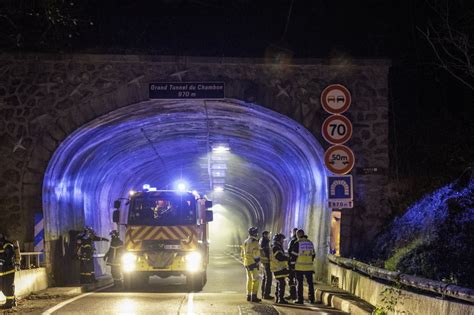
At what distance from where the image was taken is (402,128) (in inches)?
869

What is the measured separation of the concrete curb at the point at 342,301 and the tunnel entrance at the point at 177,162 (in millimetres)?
3703

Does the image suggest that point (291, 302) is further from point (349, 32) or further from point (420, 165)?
point (349, 32)

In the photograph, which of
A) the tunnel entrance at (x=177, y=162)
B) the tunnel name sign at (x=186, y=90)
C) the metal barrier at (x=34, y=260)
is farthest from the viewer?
the tunnel entrance at (x=177, y=162)

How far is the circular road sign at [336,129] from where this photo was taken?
1867 cm

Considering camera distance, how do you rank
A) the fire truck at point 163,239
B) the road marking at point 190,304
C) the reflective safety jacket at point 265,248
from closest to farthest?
1. the road marking at point 190,304
2. the reflective safety jacket at point 265,248
3. the fire truck at point 163,239

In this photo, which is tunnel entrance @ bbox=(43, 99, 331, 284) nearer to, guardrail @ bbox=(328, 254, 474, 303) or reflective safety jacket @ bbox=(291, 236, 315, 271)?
reflective safety jacket @ bbox=(291, 236, 315, 271)

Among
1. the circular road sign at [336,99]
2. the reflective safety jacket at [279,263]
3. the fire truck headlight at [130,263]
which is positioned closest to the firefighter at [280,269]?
the reflective safety jacket at [279,263]

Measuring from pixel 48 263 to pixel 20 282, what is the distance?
3.46 meters

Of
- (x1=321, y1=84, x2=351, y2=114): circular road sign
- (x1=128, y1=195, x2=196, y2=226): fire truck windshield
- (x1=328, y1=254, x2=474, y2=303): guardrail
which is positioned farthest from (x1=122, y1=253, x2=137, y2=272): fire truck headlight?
(x1=321, y1=84, x2=351, y2=114): circular road sign

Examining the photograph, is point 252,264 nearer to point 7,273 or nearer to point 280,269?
point 280,269

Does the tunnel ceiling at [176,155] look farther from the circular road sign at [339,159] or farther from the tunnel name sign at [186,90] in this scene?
the circular road sign at [339,159]

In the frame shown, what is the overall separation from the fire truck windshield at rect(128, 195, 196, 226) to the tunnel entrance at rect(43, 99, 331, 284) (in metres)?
2.51

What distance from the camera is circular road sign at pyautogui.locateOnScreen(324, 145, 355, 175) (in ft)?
58.6

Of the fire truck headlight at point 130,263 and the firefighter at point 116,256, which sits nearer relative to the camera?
the fire truck headlight at point 130,263
